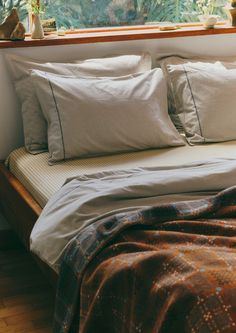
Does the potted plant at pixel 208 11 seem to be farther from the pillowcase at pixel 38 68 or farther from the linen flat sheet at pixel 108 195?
the linen flat sheet at pixel 108 195

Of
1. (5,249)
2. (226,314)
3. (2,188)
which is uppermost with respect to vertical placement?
(226,314)

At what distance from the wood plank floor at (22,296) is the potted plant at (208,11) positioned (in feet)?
5.25

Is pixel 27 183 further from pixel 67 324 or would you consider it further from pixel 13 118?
pixel 67 324

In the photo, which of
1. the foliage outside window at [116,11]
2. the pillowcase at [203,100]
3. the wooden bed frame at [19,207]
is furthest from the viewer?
the foliage outside window at [116,11]

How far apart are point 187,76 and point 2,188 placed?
3.51 ft

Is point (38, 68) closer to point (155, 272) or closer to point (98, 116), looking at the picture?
point (98, 116)

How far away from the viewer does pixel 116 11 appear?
3639mm

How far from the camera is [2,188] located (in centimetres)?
310

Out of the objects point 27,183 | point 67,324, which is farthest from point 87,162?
point 67,324

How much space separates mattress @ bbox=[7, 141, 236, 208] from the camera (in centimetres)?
266

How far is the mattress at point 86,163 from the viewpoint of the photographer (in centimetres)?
266

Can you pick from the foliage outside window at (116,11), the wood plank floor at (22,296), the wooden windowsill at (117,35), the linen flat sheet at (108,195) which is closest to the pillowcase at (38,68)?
the wooden windowsill at (117,35)

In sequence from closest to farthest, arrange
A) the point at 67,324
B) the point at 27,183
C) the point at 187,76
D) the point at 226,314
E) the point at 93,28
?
the point at 226,314 < the point at 67,324 < the point at 27,183 < the point at 187,76 < the point at 93,28

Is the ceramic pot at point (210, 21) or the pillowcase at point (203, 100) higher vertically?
the ceramic pot at point (210, 21)
